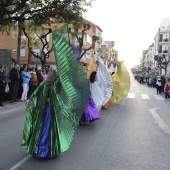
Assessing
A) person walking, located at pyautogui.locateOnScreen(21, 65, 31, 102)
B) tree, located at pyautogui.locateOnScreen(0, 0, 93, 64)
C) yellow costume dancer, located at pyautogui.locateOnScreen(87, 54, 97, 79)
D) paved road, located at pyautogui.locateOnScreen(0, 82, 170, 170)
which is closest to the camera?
paved road, located at pyautogui.locateOnScreen(0, 82, 170, 170)

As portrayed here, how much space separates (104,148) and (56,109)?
1.45m

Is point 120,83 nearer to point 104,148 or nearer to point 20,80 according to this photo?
point 20,80

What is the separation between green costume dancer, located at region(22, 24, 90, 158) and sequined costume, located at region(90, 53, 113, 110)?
173 inches

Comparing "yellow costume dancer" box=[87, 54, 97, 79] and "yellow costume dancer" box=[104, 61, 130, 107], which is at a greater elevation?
"yellow costume dancer" box=[87, 54, 97, 79]

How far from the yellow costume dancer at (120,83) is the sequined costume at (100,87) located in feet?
5.56

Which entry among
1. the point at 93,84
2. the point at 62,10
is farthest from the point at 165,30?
the point at 93,84

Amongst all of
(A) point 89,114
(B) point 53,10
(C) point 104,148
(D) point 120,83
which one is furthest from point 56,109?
(B) point 53,10

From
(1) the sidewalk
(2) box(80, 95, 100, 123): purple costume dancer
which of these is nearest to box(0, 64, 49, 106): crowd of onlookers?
(1) the sidewalk

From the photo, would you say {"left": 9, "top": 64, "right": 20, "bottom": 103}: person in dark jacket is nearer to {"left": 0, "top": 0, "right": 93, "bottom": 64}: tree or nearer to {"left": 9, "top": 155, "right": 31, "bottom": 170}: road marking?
{"left": 0, "top": 0, "right": 93, "bottom": 64}: tree

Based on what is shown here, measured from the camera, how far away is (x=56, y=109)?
16.1ft

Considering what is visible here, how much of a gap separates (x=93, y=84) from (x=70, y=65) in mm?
4768

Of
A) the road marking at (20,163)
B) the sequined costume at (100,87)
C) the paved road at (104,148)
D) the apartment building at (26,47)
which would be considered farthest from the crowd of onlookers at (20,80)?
the road marking at (20,163)

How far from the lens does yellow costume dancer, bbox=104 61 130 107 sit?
1300 centimetres

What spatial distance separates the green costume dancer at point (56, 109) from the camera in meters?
4.71
